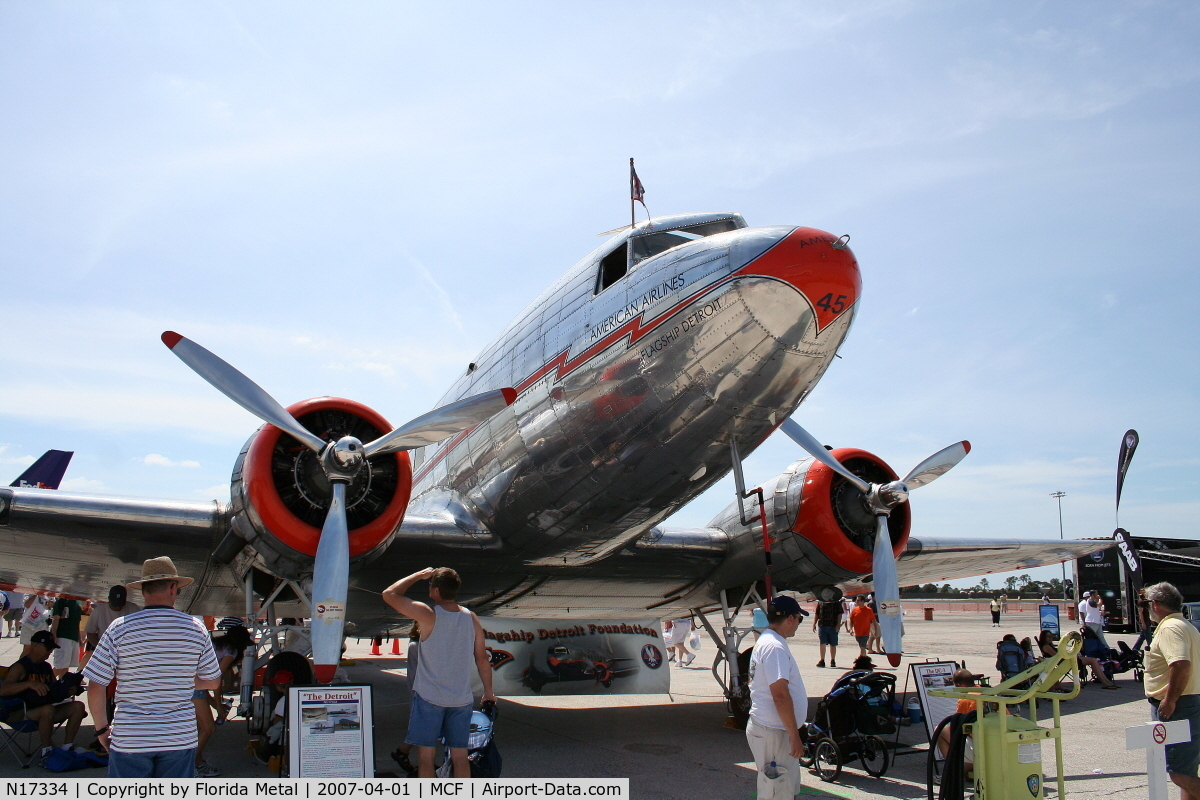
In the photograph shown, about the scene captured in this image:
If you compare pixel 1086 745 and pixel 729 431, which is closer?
pixel 729 431

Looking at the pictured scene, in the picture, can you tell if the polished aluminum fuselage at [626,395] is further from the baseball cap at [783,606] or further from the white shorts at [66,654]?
the white shorts at [66,654]

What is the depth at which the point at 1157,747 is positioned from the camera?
3.88 meters

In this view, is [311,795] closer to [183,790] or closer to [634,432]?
[183,790]

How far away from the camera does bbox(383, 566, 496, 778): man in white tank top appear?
180 inches

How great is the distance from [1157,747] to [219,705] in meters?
7.83

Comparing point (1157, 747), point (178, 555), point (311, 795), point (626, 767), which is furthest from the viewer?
point (178, 555)

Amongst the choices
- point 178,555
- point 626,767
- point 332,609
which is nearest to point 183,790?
point 332,609

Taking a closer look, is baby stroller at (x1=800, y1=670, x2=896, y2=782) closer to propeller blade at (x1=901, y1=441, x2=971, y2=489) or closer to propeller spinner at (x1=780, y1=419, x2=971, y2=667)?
propeller spinner at (x1=780, y1=419, x2=971, y2=667)

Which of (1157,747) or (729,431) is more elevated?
(729,431)

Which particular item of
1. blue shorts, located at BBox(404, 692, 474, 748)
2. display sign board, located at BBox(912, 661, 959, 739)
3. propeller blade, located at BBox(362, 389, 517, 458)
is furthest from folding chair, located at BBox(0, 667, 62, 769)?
display sign board, located at BBox(912, 661, 959, 739)

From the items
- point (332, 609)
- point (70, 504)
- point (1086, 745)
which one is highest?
point (70, 504)

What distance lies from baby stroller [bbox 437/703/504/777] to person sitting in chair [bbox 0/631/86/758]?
14.0 feet

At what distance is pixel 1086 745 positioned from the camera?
7594 mm

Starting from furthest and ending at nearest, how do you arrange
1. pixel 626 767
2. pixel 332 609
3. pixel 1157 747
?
pixel 626 767, pixel 332 609, pixel 1157 747
